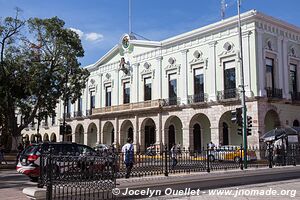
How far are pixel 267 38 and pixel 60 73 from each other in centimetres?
1633

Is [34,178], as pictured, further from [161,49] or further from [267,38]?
[161,49]

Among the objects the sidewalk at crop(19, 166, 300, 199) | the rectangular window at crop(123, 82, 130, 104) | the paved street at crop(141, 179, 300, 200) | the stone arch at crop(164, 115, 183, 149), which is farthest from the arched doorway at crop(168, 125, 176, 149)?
the paved street at crop(141, 179, 300, 200)

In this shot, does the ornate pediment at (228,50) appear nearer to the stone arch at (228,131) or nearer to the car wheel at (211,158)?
the stone arch at (228,131)

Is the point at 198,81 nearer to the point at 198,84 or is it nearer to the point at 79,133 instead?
the point at 198,84

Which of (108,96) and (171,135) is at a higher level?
(108,96)

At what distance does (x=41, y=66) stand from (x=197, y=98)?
13684mm

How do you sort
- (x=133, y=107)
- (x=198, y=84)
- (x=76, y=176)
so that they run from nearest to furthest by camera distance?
(x=76, y=176)
(x=198, y=84)
(x=133, y=107)

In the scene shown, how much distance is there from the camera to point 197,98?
32.3 m

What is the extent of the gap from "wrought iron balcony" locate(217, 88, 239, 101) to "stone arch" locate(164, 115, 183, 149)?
599cm

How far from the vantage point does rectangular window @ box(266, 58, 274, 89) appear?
1161 inches

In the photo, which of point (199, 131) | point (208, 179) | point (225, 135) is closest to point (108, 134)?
point (199, 131)

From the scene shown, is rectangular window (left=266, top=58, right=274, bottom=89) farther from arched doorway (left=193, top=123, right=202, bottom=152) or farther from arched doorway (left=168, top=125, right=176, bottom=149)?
arched doorway (left=168, top=125, right=176, bottom=149)

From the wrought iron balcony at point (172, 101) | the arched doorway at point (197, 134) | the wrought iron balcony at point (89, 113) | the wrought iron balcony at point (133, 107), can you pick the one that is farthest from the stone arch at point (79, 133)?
the arched doorway at point (197, 134)

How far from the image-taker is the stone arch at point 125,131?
4028 cm
